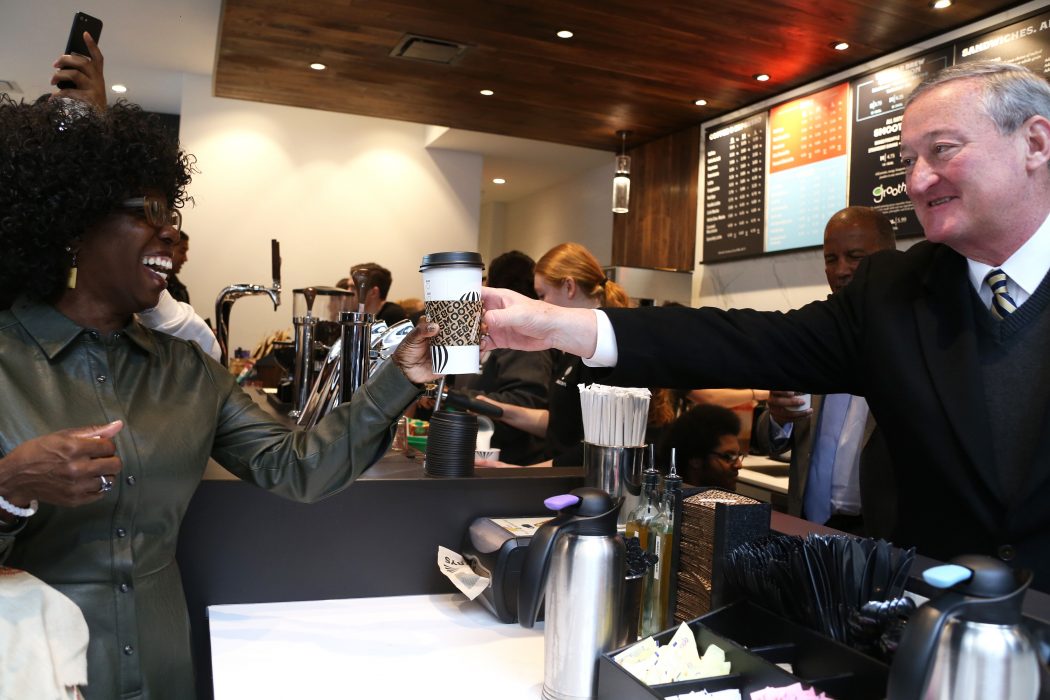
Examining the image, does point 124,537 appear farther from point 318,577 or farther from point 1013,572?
point 1013,572

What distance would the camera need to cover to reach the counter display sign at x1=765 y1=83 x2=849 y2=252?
4449 millimetres

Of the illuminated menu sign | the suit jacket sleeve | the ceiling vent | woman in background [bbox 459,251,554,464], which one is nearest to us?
the suit jacket sleeve

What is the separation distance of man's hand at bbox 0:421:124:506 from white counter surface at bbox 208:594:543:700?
0.37 metres

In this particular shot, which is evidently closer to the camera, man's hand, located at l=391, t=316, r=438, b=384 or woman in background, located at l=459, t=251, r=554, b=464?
man's hand, located at l=391, t=316, r=438, b=384

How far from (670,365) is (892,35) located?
131 inches

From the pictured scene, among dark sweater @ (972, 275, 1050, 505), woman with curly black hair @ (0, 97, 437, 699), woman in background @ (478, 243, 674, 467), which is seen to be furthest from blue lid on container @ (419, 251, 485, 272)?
woman in background @ (478, 243, 674, 467)

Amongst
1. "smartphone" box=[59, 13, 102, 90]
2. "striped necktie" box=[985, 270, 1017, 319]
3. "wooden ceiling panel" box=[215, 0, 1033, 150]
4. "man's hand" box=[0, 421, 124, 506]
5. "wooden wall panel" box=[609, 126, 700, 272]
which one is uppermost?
"wooden ceiling panel" box=[215, 0, 1033, 150]

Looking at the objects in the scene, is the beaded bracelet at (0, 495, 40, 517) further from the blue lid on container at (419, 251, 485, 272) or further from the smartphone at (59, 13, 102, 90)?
the smartphone at (59, 13, 102, 90)

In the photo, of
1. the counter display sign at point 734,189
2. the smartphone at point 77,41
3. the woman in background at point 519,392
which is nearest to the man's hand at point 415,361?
the smartphone at point 77,41

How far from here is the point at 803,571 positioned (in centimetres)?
103

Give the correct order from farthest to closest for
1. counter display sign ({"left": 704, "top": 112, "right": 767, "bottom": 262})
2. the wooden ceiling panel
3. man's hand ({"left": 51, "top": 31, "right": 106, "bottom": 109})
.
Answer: counter display sign ({"left": 704, "top": 112, "right": 767, "bottom": 262}), the wooden ceiling panel, man's hand ({"left": 51, "top": 31, "right": 106, "bottom": 109})

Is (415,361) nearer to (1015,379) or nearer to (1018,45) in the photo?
(1015,379)

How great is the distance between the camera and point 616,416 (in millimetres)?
1546

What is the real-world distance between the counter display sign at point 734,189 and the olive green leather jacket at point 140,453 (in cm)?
404
